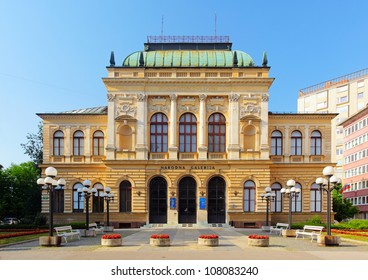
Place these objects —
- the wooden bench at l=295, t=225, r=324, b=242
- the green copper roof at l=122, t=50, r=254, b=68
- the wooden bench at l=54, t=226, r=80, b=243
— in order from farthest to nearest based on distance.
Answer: the green copper roof at l=122, t=50, r=254, b=68, the wooden bench at l=295, t=225, r=324, b=242, the wooden bench at l=54, t=226, r=80, b=243

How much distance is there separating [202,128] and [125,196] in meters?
12.3

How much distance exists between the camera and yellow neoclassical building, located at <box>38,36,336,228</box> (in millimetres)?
52750

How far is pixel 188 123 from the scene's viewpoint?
54.2 m

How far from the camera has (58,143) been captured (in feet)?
182

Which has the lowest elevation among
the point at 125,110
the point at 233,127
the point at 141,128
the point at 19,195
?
the point at 19,195

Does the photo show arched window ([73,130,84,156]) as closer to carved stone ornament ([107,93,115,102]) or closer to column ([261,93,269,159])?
carved stone ornament ([107,93,115,102])

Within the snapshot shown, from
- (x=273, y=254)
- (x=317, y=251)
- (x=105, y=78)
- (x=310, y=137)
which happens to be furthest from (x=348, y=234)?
(x=105, y=78)

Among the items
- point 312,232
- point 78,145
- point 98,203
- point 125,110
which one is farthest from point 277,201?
point 78,145

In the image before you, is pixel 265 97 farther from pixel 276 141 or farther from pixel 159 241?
pixel 159 241

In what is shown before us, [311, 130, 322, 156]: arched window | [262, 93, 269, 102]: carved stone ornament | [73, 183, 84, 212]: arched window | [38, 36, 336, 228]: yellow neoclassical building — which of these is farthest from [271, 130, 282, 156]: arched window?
[73, 183, 84, 212]: arched window

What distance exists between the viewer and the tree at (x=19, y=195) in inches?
2388

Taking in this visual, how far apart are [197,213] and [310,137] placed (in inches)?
675

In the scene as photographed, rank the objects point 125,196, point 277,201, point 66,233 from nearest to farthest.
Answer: point 66,233 < point 125,196 < point 277,201

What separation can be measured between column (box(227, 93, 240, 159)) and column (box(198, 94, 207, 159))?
300 centimetres
